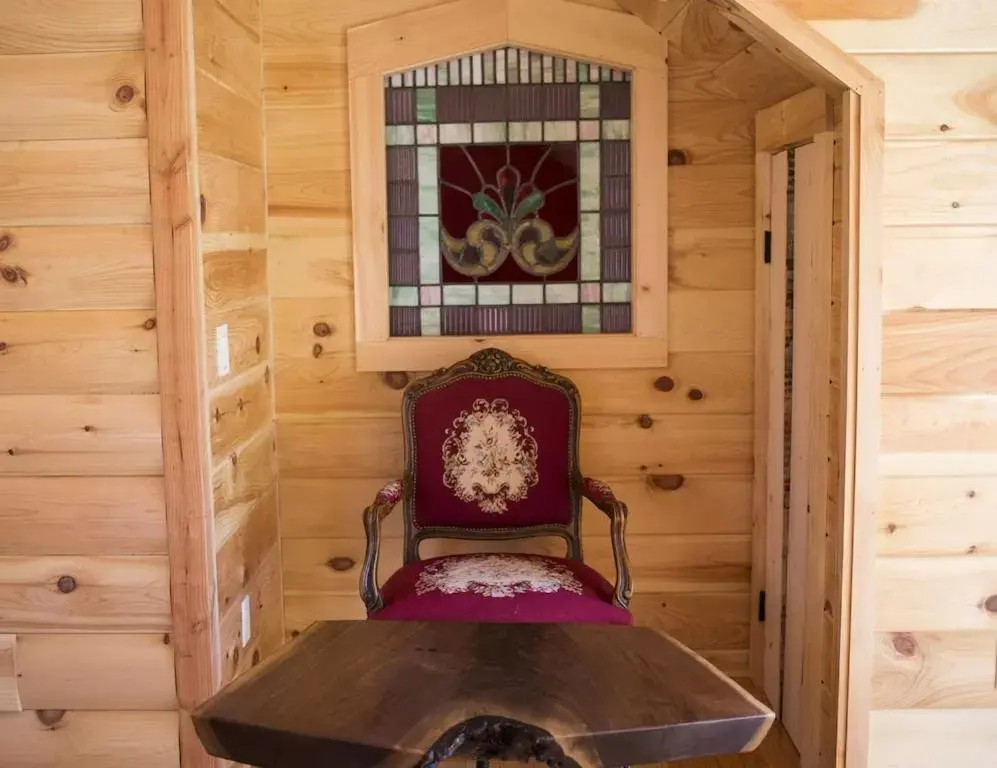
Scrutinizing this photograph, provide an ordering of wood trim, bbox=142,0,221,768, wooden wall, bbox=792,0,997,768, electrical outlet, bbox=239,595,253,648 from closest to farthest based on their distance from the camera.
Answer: wooden wall, bbox=792,0,997,768 → wood trim, bbox=142,0,221,768 → electrical outlet, bbox=239,595,253,648

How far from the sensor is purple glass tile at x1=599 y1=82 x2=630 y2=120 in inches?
121

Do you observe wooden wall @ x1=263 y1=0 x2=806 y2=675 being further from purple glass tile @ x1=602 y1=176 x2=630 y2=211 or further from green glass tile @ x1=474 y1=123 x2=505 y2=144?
green glass tile @ x1=474 y1=123 x2=505 y2=144

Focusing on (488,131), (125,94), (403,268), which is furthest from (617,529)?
(125,94)

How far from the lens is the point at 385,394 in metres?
3.19

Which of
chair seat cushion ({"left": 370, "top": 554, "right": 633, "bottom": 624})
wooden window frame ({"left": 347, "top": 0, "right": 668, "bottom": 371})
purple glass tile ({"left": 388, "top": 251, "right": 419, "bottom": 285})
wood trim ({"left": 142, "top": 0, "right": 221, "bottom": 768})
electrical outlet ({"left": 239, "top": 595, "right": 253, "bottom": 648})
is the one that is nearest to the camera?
wood trim ({"left": 142, "top": 0, "right": 221, "bottom": 768})

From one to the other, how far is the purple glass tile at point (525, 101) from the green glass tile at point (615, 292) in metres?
0.57

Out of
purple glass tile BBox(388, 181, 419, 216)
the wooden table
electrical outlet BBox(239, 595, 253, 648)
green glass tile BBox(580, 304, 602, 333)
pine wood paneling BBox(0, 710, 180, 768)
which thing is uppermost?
purple glass tile BBox(388, 181, 419, 216)

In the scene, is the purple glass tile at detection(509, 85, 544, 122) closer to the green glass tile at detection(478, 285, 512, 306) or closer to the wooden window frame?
the wooden window frame

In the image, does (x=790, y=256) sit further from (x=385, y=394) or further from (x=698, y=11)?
(x=385, y=394)

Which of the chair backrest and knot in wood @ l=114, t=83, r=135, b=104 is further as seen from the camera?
the chair backrest

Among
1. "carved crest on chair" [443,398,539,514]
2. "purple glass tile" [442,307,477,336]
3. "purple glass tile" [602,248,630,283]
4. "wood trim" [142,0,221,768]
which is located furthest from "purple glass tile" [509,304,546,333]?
"wood trim" [142,0,221,768]

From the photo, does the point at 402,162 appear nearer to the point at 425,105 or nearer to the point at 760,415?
the point at 425,105

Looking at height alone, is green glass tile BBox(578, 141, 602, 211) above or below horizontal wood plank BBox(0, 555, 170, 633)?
above

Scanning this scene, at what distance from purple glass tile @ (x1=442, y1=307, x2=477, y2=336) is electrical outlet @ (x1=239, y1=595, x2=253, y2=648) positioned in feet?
3.28
